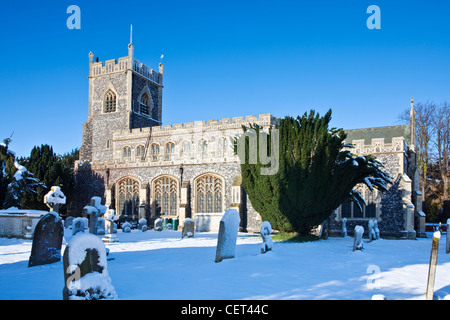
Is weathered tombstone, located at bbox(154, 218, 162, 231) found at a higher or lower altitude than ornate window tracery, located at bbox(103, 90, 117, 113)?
lower

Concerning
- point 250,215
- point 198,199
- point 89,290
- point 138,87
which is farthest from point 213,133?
point 89,290

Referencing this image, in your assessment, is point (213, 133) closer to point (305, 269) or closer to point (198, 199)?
point (198, 199)

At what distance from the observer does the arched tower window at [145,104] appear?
3173 centimetres

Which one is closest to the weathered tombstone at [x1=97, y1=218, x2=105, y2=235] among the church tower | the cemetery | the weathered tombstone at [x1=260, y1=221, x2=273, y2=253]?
the cemetery

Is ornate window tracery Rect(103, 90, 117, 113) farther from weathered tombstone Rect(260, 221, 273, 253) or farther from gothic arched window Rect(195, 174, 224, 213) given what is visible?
weathered tombstone Rect(260, 221, 273, 253)

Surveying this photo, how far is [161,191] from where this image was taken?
2364cm

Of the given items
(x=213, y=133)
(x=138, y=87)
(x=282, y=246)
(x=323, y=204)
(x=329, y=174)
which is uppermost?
(x=138, y=87)

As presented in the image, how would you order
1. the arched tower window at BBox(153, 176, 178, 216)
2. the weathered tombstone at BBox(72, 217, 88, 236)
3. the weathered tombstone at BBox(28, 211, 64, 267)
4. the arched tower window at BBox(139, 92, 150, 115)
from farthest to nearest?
the arched tower window at BBox(139, 92, 150, 115) < the arched tower window at BBox(153, 176, 178, 216) < the weathered tombstone at BBox(72, 217, 88, 236) < the weathered tombstone at BBox(28, 211, 64, 267)

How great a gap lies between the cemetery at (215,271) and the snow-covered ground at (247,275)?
17 mm

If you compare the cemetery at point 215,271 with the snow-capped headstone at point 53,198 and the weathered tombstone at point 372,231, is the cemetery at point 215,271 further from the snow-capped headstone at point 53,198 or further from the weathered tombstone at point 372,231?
the weathered tombstone at point 372,231

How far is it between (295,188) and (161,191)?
1229 cm

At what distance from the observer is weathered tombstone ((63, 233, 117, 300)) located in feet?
17.2

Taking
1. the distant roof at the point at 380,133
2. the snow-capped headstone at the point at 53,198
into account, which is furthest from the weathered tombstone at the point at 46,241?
the distant roof at the point at 380,133

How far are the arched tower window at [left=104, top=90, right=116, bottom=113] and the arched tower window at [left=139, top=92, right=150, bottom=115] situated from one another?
7.20 ft
